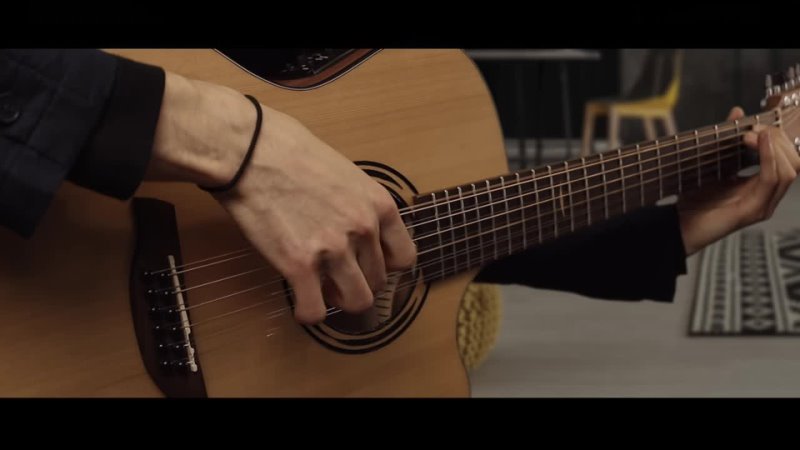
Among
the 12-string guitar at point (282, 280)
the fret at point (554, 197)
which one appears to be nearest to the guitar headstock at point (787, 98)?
the 12-string guitar at point (282, 280)

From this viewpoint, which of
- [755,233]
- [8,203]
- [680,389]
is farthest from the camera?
[755,233]

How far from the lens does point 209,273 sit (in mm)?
880

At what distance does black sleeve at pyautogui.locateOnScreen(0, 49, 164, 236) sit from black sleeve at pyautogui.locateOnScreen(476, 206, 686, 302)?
2.26 ft

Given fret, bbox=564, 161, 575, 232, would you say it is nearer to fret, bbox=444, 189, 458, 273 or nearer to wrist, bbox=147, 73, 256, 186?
fret, bbox=444, 189, 458, 273

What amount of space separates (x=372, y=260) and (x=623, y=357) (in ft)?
5.12

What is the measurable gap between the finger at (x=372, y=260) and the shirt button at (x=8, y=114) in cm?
32

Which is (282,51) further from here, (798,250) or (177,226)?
(798,250)

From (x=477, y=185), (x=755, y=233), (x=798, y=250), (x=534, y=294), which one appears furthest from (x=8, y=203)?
(x=755, y=233)

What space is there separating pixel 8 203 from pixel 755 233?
3432mm

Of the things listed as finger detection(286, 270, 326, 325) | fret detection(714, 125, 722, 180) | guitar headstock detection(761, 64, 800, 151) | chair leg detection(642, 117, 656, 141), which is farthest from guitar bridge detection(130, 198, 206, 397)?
chair leg detection(642, 117, 656, 141)

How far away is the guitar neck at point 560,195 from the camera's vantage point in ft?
3.42

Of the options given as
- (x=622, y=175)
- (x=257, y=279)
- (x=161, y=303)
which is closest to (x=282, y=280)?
(x=257, y=279)

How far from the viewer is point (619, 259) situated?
4.45 ft

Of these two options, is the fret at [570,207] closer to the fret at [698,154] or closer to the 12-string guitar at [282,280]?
the 12-string guitar at [282,280]
